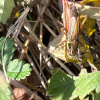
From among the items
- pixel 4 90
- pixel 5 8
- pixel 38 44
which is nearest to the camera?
pixel 4 90

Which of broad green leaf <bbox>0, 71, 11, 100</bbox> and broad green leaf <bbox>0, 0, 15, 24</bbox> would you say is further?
broad green leaf <bbox>0, 0, 15, 24</bbox>

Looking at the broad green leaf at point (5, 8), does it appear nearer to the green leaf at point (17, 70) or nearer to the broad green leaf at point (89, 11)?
the green leaf at point (17, 70)

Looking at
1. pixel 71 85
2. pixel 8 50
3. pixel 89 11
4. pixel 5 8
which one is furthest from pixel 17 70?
pixel 89 11

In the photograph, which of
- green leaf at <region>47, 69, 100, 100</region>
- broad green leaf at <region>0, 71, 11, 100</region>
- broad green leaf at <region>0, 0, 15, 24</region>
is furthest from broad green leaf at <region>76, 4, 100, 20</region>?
broad green leaf at <region>0, 71, 11, 100</region>

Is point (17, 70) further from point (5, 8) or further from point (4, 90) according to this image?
point (5, 8)

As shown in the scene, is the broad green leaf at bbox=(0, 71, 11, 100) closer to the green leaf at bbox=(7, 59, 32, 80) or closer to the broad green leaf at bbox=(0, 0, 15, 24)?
the green leaf at bbox=(7, 59, 32, 80)

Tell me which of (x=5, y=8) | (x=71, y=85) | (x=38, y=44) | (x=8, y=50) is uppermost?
(x=5, y=8)
